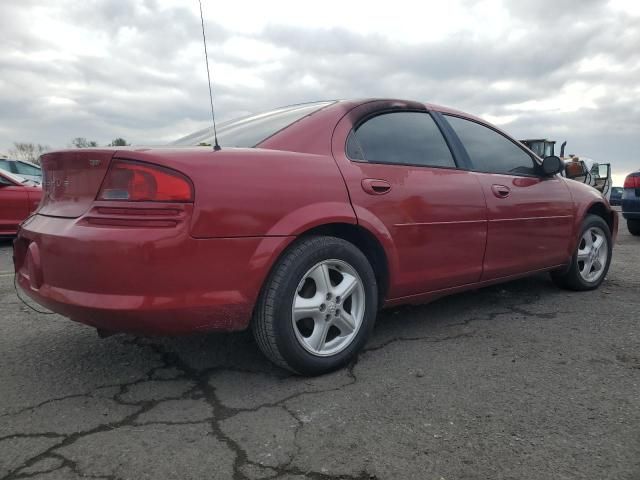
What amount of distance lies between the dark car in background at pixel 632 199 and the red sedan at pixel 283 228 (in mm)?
5816

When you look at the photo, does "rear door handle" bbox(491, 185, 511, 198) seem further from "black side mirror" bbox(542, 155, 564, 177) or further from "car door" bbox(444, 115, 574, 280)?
"black side mirror" bbox(542, 155, 564, 177)

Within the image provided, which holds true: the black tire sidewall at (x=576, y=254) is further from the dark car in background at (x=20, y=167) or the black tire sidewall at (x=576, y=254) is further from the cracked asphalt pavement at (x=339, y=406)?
the dark car in background at (x=20, y=167)

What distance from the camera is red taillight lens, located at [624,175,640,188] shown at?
8227mm

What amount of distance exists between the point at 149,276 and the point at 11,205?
6.56m

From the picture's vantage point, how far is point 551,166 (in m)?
3.94

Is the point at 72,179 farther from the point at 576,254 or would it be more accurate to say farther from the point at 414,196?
the point at 576,254

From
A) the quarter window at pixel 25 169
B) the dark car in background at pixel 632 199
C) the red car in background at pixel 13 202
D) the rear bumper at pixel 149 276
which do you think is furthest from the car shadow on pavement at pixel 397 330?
the quarter window at pixel 25 169

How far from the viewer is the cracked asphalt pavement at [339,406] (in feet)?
5.97

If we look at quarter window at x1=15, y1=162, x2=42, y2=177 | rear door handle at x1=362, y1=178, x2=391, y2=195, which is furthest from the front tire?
quarter window at x1=15, y1=162, x2=42, y2=177

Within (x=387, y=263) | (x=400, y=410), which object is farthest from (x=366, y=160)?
(x=400, y=410)

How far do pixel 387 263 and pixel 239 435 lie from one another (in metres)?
1.20

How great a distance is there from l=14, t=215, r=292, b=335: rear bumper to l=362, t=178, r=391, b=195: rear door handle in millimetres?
605

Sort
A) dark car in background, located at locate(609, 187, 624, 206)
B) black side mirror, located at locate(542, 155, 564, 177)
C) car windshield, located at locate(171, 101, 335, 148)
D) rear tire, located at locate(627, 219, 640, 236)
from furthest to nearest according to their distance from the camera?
dark car in background, located at locate(609, 187, 624, 206) → rear tire, located at locate(627, 219, 640, 236) → black side mirror, located at locate(542, 155, 564, 177) → car windshield, located at locate(171, 101, 335, 148)

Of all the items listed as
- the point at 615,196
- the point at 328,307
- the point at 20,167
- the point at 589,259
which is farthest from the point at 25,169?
the point at 615,196
